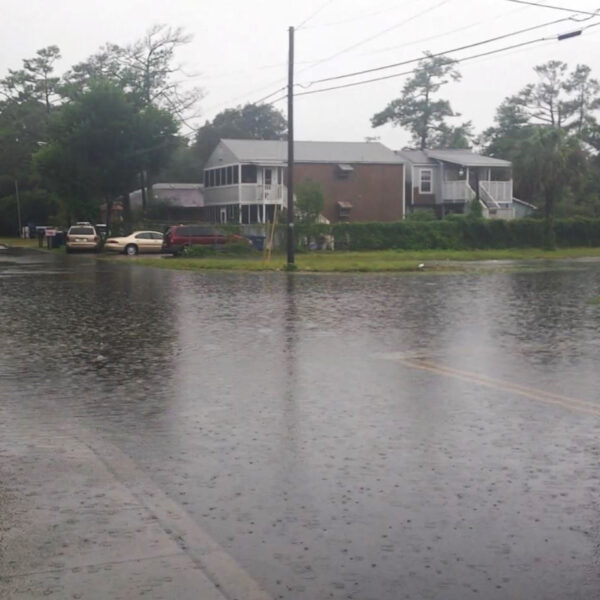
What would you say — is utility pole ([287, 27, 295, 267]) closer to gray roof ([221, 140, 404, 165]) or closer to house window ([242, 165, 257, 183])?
gray roof ([221, 140, 404, 165])

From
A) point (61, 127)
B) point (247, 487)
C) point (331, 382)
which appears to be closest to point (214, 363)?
point (331, 382)

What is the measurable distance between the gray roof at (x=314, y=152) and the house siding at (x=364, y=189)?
0.50m

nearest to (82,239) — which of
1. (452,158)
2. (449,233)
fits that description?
(449,233)

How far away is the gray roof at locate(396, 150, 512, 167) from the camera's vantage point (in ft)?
221

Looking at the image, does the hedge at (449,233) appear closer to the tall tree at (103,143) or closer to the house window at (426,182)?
the house window at (426,182)

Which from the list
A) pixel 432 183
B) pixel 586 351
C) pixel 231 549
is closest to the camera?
pixel 231 549

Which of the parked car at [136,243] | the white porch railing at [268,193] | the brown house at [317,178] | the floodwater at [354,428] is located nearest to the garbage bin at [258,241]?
the parked car at [136,243]

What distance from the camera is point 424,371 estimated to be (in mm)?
11055

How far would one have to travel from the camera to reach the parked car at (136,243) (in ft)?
167

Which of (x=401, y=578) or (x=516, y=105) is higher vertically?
(x=516, y=105)

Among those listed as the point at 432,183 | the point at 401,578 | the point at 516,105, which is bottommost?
the point at 401,578

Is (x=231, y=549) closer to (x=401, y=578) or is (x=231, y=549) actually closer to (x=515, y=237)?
(x=401, y=578)

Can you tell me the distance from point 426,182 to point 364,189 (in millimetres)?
6453

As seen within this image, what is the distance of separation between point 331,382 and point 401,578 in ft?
18.9
